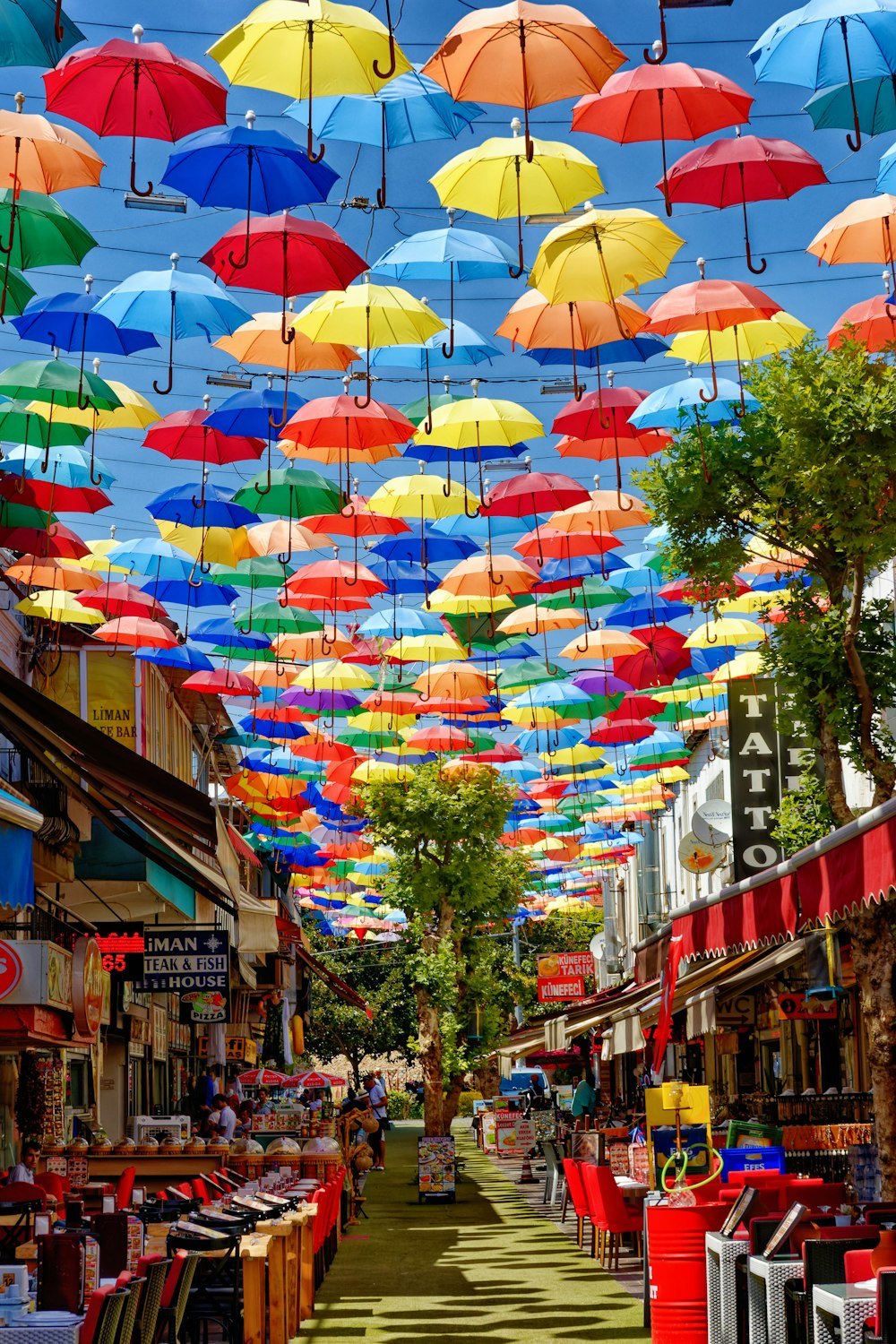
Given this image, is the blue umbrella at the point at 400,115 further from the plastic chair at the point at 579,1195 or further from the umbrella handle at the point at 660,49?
the plastic chair at the point at 579,1195

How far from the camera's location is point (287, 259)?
37.7 feet

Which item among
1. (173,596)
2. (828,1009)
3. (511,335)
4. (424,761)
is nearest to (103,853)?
(173,596)

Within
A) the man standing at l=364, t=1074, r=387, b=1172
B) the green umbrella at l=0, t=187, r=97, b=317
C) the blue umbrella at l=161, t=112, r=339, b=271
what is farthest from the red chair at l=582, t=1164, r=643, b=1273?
the man standing at l=364, t=1074, r=387, b=1172

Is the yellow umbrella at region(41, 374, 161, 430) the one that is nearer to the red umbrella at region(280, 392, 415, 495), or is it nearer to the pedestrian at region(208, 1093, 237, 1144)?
the red umbrella at region(280, 392, 415, 495)

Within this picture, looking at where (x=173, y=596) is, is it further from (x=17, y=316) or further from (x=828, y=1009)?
(x=828, y=1009)

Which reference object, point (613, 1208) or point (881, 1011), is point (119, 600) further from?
point (881, 1011)

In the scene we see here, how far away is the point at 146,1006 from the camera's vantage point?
30531 mm

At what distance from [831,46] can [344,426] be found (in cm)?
593

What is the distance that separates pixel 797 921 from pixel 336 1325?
610cm

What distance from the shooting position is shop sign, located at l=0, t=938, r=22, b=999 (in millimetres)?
12250

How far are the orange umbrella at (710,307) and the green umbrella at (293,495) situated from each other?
4.91 m

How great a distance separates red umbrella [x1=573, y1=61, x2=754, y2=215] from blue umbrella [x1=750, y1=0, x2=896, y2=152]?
Answer: 0.27 meters

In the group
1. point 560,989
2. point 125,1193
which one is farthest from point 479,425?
point 560,989

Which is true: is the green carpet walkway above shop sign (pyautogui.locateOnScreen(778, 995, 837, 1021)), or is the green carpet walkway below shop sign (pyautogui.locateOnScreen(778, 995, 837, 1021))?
A: below
